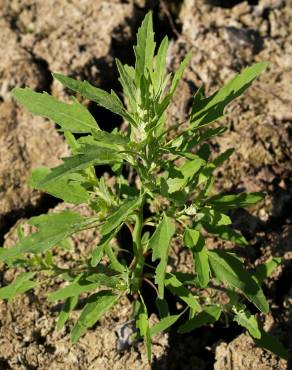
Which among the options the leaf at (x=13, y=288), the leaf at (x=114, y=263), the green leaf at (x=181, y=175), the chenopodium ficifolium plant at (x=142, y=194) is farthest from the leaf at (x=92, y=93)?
the leaf at (x=13, y=288)

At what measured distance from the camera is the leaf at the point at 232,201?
10.5 feet

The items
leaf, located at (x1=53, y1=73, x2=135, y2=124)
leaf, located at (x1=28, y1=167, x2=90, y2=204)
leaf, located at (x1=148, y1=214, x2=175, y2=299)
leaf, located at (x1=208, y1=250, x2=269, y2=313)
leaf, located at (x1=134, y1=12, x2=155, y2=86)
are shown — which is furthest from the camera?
leaf, located at (x1=28, y1=167, x2=90, y2=204)

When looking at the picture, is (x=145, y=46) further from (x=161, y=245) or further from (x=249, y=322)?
(x=249, y=322)

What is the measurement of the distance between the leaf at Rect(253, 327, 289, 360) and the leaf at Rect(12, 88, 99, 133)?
62.6 inches

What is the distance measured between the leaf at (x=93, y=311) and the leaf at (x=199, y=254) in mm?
589

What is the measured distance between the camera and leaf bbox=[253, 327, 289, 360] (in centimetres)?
327

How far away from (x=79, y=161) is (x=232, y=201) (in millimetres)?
1094

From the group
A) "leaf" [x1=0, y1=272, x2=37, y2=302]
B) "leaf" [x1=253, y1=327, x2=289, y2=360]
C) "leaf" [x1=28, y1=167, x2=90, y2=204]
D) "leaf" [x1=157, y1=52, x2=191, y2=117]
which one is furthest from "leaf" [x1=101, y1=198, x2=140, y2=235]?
"leaf" [x1=253, y1=327, x2=289, y2=360]

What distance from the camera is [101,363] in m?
3.49

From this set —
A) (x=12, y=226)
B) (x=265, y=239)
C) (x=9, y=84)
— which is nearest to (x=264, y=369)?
(x=265, y=239)

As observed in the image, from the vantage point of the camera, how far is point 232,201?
10.5 feet

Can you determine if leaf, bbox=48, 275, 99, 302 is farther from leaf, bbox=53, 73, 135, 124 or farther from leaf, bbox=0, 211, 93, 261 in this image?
leaf, bbox=53, 73, 135, 124

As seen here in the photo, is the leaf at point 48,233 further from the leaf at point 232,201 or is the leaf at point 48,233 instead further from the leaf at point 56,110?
the leaf at point 232,201

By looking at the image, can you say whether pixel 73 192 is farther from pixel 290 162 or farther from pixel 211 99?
pixel 290 162
